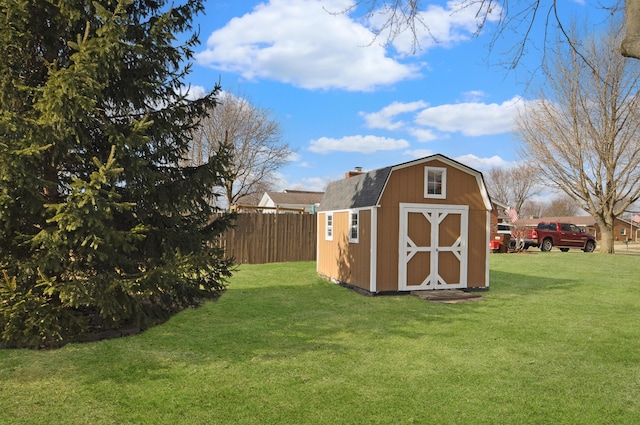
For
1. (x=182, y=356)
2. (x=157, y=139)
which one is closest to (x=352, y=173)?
(x=157, y=139)

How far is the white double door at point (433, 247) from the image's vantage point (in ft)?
33.9

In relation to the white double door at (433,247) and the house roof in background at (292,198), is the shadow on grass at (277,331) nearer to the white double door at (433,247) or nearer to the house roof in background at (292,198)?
the white double door at (433,247)

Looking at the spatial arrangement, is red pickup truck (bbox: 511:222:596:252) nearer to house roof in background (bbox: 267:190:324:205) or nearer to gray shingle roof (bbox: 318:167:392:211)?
house roof in background (bbox: 267:190:324:205)

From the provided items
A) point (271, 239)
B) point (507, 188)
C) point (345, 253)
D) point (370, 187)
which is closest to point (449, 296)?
point (345, 253)

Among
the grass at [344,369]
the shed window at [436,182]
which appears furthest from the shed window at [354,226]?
the grass at [344,369]

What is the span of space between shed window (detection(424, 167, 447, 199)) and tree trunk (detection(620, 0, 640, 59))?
6.44m

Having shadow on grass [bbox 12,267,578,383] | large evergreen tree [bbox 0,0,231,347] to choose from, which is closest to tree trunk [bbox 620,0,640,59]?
shadow on grass [bbox 12,267,578,383]

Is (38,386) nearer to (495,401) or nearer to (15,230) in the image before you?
(15,230)

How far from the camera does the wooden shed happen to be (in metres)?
10.2

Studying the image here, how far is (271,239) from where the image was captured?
647 inches

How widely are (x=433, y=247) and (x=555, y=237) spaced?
20837mm

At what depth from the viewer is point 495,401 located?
407cm

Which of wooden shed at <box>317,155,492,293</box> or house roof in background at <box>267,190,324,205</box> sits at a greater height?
house roof in background at <box>267,190,324,205</box>

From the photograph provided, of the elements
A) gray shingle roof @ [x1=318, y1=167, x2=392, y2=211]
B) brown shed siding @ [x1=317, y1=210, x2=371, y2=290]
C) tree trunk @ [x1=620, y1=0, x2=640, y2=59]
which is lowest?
brown shed siding @ [x1=317, y1=210, x2=371, y2=290]
